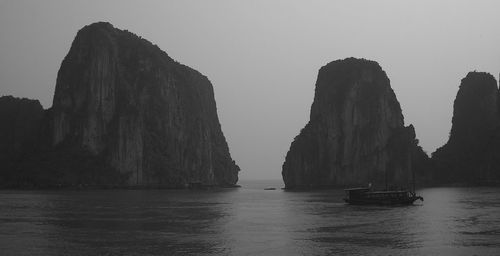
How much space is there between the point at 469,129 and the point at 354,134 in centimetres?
3874

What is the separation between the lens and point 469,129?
187m

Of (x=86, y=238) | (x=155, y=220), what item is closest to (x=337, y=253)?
(x=86, y=238)

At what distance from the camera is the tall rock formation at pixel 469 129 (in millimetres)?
179137

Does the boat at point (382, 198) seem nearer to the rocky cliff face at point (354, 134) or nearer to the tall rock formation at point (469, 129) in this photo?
the rocky cliff face at point (354, 134)

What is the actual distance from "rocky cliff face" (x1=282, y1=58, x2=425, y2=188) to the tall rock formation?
1220 cm

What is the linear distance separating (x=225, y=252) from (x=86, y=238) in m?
11.4

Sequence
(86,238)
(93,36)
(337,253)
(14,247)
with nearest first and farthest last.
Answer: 1. (337,253)
2. (14,247)
3. (86,238)
4. (93,36)

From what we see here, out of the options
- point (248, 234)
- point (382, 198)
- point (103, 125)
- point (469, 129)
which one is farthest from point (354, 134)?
point (248, 234)

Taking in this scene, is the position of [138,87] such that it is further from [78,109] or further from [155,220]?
[155,220]

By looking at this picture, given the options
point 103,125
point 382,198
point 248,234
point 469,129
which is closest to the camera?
point 248,234

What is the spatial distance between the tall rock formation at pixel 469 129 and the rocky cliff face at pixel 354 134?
1220cm

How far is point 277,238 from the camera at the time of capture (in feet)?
129

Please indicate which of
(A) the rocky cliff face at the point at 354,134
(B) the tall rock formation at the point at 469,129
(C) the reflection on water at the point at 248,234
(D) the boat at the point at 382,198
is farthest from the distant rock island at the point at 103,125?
(C) the reflection on water at the point at 248,234

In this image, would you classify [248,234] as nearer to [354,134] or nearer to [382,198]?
[382,198]
